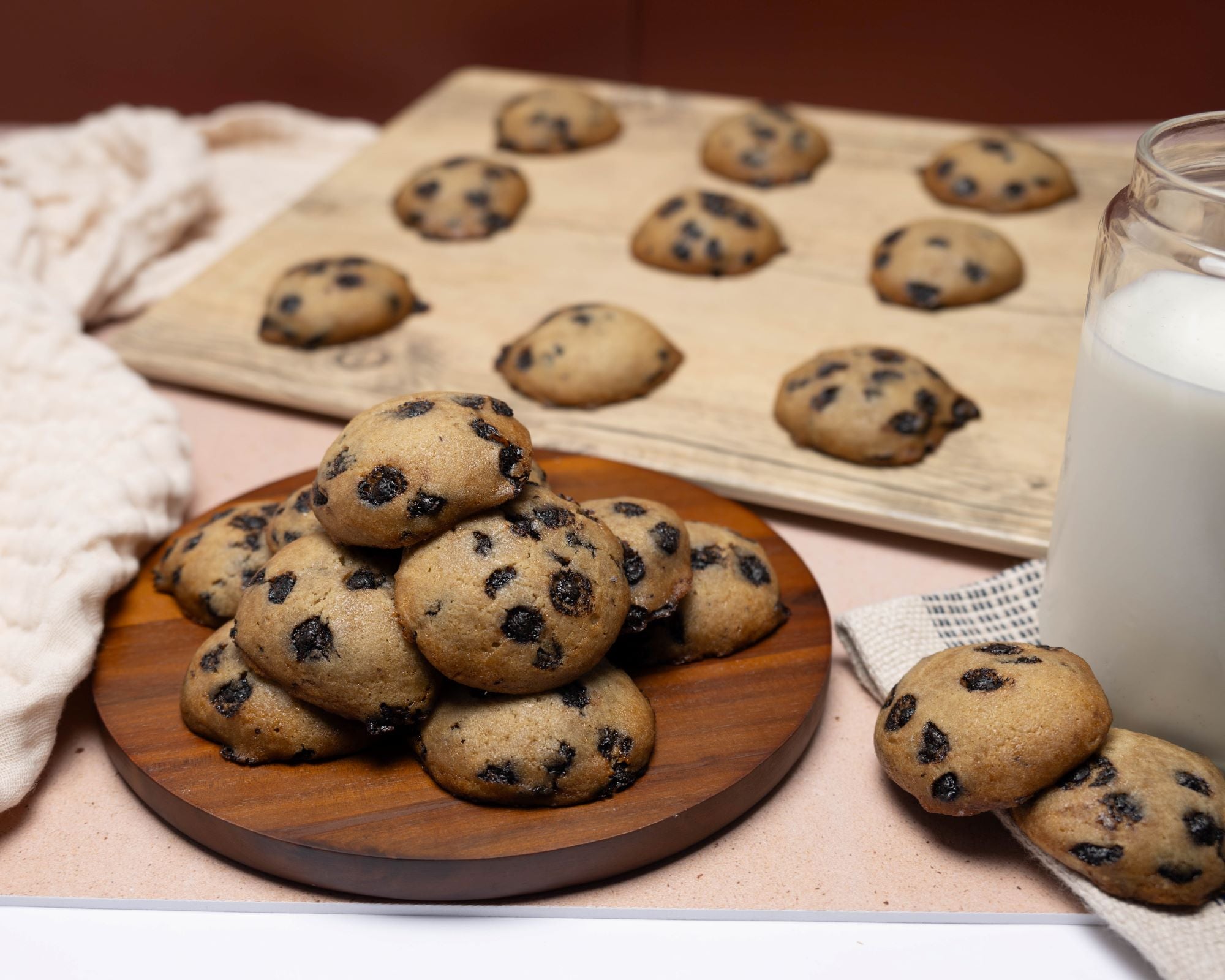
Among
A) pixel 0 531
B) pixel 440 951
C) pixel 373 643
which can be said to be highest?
pixel 373 643

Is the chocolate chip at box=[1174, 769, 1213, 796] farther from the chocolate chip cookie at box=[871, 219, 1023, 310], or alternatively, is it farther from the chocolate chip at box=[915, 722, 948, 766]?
the chocolate chip cookie at box=[871, 219, 1023, 310]

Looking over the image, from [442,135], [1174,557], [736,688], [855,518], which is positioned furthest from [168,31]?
[1174,557]

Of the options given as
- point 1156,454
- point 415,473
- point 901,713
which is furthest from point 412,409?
point 1156,454

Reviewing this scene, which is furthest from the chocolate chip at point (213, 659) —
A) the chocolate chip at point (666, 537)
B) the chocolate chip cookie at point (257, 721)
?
the chocolate chip at point (666, 537)

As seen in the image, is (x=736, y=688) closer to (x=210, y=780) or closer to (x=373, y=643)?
(x=373, y=643)

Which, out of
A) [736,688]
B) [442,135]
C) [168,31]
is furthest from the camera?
[168,31]

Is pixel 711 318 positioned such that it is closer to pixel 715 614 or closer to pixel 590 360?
pixel 590 360

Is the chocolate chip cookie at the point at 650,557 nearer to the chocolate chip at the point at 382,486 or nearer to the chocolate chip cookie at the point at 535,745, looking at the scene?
the chocolate chip cookie at the point at 535,745
